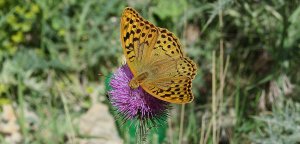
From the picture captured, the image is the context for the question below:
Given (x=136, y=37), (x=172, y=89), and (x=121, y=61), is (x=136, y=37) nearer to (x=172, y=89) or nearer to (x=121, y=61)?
(x=172, y=89)

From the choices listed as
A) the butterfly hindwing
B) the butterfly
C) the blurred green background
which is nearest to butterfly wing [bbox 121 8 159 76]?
the butterfly

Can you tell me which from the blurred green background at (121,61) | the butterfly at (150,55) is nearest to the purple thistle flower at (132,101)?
the butterfly at (150,55)

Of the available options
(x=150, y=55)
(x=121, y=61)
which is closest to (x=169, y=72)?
(x=150, y=55)

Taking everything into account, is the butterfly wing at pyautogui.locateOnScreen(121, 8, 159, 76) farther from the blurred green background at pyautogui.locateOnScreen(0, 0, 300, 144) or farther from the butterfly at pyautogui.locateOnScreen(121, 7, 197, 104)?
the blurred green background at pyautogui.locateOnScreen(0, 0, 300, 144)

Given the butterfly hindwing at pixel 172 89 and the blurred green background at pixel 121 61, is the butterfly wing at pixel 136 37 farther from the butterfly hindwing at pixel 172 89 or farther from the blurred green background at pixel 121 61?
the blurred green background at pixel 121 61

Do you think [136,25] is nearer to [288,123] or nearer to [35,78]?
[288,123]
